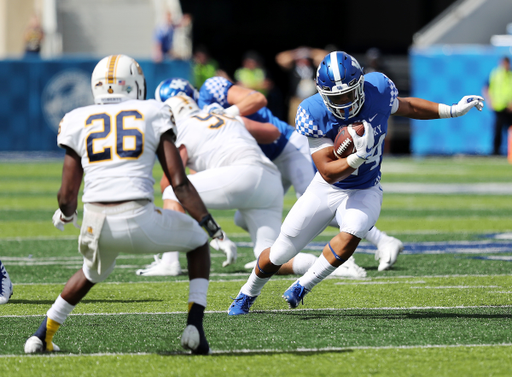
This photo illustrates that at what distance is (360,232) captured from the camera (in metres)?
4.28

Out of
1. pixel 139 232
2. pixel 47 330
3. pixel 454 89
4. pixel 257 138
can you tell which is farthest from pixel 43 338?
pixel 454 89

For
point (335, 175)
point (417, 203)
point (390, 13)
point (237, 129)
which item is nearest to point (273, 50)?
point (390, 13)

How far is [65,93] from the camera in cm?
1697

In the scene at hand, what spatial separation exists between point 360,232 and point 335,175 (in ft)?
1.05

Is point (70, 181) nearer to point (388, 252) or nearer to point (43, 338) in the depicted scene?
point (43, 338)

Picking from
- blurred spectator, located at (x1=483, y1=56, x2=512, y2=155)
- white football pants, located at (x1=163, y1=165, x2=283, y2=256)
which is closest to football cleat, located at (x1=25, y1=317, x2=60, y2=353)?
white football pants, located at (x1=163, y1=165, x2=283, y2=256)

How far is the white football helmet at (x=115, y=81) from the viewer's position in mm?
3576

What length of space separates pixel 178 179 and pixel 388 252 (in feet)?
8.81

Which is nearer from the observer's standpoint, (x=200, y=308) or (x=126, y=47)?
(x=200, y=308)

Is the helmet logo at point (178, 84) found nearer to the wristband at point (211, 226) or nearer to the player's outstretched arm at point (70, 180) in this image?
the player's outstretched arm at point (70, 180)

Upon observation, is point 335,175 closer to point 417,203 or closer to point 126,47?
point 417,203

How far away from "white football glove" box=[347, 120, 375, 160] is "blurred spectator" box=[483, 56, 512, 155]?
12.8 m

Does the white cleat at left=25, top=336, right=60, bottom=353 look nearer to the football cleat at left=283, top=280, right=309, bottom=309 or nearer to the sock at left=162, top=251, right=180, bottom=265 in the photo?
the football cleat at left=283, top=280, right=309, bottom=309

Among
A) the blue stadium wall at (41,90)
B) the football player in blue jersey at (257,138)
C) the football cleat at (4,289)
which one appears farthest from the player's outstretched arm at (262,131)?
the blue stadium wall at (41,90)
